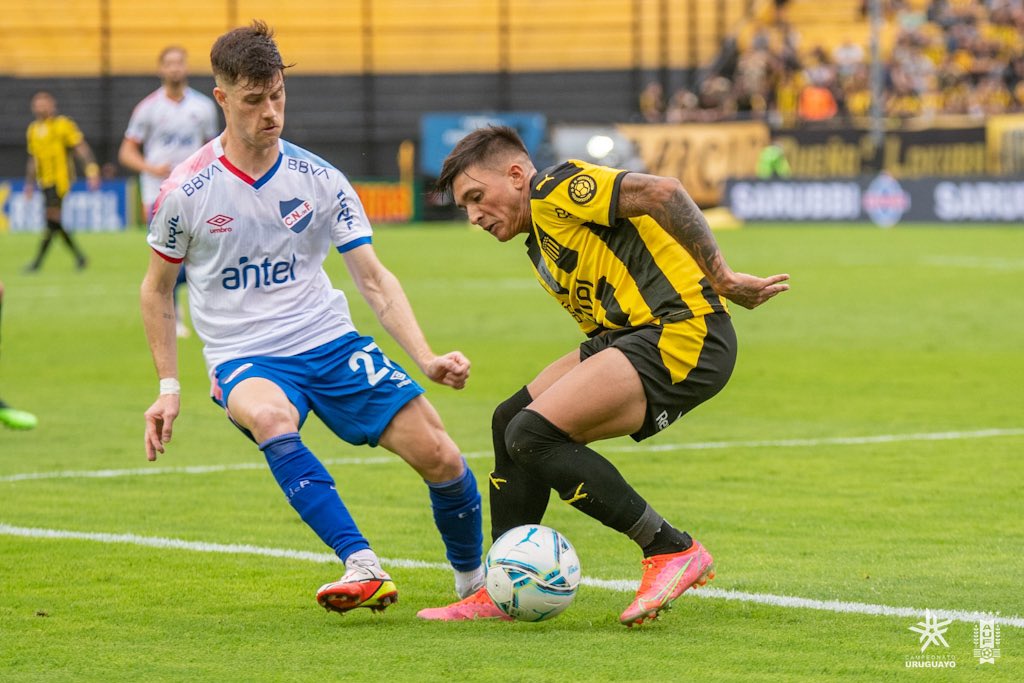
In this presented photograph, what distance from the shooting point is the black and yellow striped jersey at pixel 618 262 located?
18.0 ft

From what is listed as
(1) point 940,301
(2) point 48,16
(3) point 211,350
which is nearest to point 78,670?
(3) point 211,350

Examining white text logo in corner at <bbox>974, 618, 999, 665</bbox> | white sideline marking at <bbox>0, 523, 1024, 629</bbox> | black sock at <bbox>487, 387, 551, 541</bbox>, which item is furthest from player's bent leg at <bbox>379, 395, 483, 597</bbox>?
white text logo in corner at <bbox>974, 618, 999, 665</bbox>

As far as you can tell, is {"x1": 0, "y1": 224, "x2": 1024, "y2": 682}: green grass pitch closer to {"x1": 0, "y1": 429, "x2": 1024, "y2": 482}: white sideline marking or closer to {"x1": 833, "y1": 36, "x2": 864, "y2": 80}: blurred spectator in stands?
{"x1": 0, "y1": 429, "x2": 1024, "y2": 482}: white sideline marking

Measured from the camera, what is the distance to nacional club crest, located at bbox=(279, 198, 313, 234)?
5.82m

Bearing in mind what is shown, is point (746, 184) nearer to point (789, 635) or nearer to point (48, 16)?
point (48, 16)

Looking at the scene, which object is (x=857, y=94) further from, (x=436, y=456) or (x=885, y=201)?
(x=436, y=456)

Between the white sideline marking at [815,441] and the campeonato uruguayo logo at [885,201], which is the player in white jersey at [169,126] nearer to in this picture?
the white sideline marking at [815,441]

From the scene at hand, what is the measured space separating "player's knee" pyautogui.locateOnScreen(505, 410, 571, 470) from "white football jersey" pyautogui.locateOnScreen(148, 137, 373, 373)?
80 cm

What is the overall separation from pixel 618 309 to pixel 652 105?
111 feet

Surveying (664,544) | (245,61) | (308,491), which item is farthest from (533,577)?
(245,61)

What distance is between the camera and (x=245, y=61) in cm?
548

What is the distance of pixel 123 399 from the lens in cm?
1197

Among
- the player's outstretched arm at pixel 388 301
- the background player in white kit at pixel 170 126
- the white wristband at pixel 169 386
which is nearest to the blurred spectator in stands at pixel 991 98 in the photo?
the background player in white kit at pixel 170 126

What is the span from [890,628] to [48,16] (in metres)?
41.8
